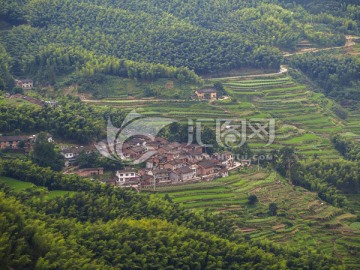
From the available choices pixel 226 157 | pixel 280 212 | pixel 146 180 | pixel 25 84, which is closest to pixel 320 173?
pixel 226 157

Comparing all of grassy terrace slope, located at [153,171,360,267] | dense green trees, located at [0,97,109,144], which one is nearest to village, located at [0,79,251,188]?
dense green trees, located at [0,97,109,144]

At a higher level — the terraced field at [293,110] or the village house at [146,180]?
the terraced field at [293,110]

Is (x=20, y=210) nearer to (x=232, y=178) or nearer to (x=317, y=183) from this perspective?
(x=232, y=178)

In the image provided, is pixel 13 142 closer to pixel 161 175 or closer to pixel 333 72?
pixel 161 175

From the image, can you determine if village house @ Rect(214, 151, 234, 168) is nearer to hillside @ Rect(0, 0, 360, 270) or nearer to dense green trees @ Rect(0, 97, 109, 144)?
hillside @ Rect(0, 0, 360, 270)

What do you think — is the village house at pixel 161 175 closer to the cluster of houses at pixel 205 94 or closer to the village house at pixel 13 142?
the village house at pixel 13 142

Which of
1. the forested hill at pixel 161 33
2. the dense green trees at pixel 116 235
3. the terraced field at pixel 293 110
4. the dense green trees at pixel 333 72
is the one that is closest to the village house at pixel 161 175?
the dense green trees at pixel 116 235
